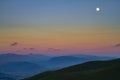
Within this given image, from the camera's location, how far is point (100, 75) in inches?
5103

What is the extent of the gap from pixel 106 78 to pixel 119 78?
7625 mm

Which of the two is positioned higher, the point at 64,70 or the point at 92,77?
the point at 64,70

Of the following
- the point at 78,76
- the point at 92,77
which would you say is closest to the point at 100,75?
the point at 92,77

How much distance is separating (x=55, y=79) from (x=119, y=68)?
1404 inches

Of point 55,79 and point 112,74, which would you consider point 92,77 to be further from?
point 55,79

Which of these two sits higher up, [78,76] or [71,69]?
[71,69]

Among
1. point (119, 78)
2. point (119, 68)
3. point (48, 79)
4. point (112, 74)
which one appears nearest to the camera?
point (119, 78)

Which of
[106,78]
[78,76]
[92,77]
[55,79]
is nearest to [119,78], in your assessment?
[106,78]

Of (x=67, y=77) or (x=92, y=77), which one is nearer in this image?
(x=92, y=77)

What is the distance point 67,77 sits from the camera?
140 m

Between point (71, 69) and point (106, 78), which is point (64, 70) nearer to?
point (71, 69)

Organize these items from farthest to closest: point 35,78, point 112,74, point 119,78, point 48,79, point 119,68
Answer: point 35,78 → point 48,79 → point 119,68 → point 112,74 → point 119,78

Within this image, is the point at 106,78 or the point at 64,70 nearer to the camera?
the point at 106,78

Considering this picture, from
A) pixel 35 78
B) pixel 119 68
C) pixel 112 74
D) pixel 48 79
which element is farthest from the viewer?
pixel 35 78
